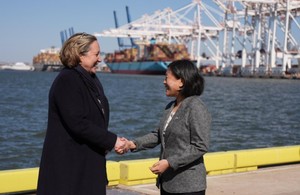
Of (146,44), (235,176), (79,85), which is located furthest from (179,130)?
(146,44)

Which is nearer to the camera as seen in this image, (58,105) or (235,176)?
(58,105)

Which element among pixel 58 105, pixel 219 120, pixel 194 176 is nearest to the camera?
pixel 58 105

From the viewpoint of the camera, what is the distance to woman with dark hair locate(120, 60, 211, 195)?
320 cm

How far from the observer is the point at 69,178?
3.06 meters

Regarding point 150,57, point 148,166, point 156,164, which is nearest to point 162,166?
point 156,164

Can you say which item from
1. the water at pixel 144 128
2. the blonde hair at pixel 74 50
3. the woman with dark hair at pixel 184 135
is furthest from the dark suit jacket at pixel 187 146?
the water at pixel 144 128

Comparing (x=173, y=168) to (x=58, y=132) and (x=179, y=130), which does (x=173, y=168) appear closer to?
(x=179, y=130)

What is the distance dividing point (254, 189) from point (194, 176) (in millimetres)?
3253

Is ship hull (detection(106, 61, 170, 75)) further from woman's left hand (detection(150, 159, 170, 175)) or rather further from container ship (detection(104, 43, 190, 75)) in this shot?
woman's left hand (detection(150, 159, 170, 175))

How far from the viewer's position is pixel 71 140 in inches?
120

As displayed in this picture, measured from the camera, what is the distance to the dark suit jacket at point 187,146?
3195 millimetres

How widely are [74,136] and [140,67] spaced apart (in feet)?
375

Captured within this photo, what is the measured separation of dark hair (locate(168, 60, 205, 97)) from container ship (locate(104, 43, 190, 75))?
102 meters

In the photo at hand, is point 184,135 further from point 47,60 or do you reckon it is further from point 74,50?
point 47,60
